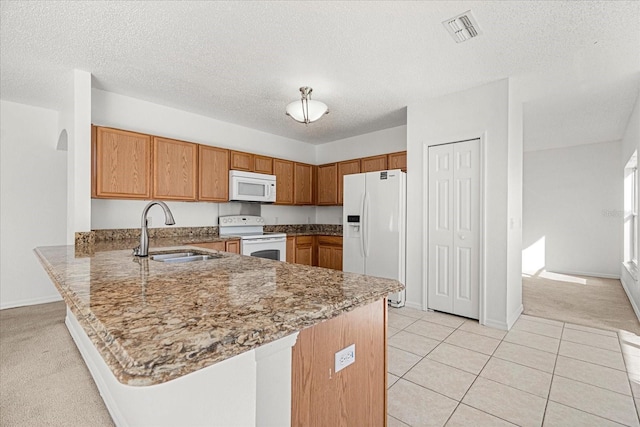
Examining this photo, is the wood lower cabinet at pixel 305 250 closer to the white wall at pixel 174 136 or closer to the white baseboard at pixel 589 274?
the white wall at pixel 174 136

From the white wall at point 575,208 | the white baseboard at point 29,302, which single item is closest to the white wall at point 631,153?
the white wall at point 575,208

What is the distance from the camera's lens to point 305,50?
2516 millimetres

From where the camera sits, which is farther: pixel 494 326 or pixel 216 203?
pixel 216 203

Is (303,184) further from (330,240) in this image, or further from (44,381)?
(44,381)

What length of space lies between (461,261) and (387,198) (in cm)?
113

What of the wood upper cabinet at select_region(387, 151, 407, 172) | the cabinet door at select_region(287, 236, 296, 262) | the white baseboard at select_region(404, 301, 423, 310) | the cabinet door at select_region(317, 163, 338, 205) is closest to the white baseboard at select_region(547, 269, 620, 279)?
the white baseboard at select_region(404, 301, 423, 310)

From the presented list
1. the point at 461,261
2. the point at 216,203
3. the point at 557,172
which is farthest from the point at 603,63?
the point at 216,203

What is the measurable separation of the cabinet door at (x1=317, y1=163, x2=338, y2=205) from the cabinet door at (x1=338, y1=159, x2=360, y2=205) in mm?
64

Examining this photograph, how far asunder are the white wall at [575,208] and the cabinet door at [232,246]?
605 cm

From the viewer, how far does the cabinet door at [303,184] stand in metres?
5.11

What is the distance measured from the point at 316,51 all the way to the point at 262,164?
2.31 metres

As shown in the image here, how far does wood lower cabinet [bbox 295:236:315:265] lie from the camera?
4.77 m

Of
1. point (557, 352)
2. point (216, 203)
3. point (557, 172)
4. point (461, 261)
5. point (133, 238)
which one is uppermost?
point (557, 172)

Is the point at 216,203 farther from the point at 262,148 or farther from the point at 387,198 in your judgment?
the point at 387,198
